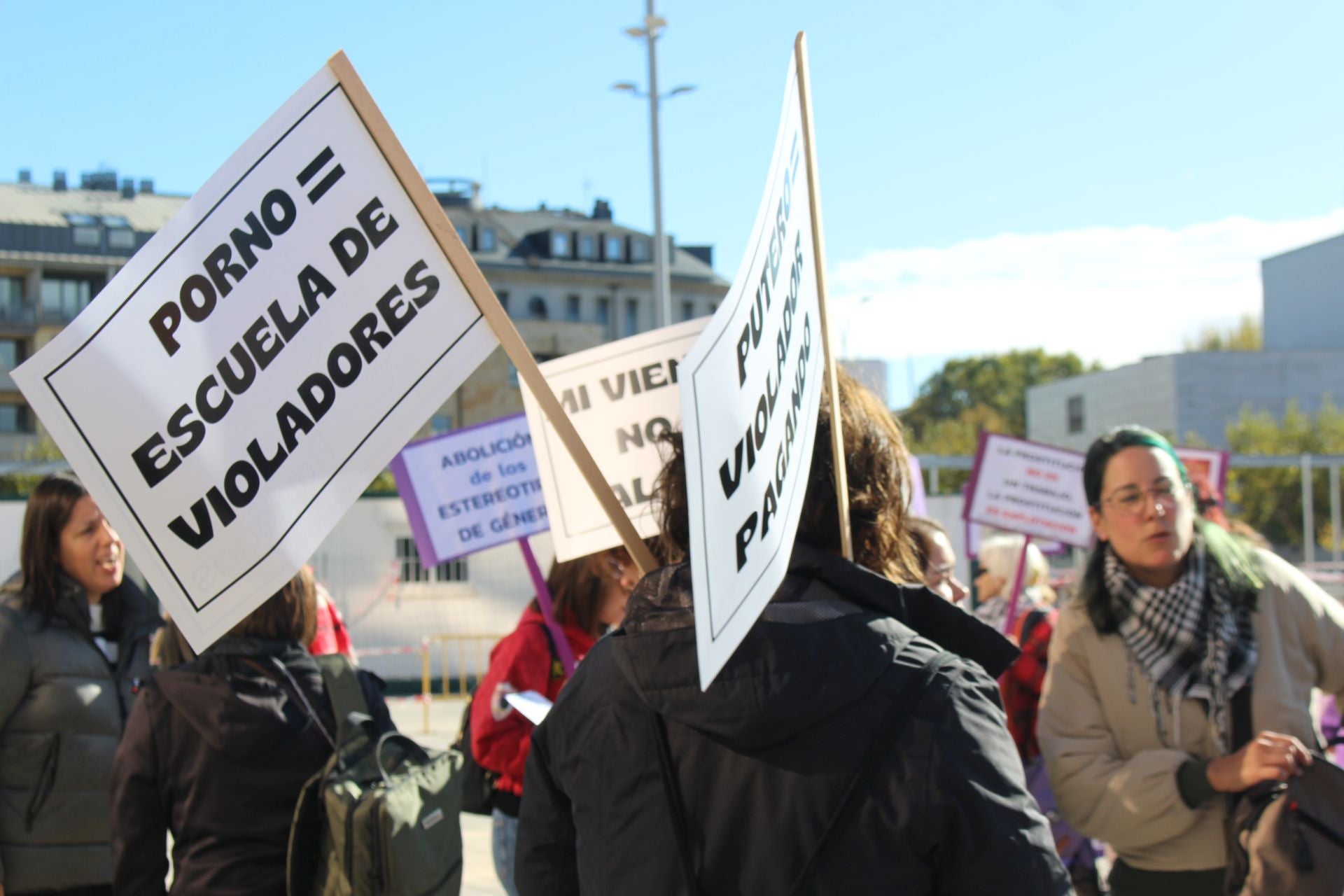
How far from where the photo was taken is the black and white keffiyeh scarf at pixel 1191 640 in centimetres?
314

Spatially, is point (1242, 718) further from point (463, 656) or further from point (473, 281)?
point (463, 656)

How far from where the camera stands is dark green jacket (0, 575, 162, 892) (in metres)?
3.52

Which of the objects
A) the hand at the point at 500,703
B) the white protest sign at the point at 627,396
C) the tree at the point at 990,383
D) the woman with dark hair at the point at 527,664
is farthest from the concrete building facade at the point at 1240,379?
the white protest sign at the point at 627,396

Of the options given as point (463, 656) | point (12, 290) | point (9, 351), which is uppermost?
point (12, 290)

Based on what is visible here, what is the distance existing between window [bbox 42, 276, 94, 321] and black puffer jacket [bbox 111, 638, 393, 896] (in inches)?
2547

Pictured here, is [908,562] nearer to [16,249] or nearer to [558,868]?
[558,868]

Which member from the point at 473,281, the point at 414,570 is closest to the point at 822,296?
the point at 473,281

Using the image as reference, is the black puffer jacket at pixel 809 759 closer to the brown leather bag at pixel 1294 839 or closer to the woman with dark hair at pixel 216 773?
the brown leather bag at pixel 1294 839

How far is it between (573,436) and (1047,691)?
1862mm

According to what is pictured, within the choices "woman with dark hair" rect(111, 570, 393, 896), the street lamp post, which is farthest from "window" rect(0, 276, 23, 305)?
"woman with dark hair" rect(111, 570, 393, 896)

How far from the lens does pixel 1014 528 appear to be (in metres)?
7.36

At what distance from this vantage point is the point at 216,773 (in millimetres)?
3070

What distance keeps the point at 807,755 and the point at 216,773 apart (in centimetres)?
188

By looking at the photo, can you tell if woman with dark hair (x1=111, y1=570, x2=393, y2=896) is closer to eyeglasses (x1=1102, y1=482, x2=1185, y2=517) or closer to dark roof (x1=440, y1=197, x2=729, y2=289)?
eyeglasses (x1=1102, y1=482, x2=1185, y2=517)
